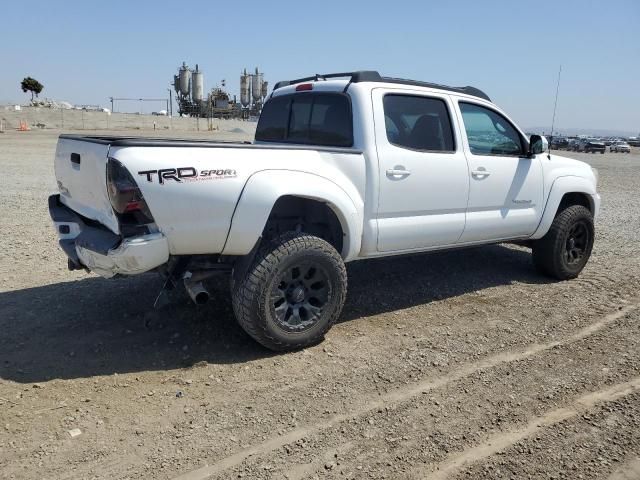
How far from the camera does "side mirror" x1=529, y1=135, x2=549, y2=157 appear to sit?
562 centimetres

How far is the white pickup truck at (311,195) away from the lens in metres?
3.50

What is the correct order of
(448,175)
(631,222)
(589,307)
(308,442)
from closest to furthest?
1. (308,442)
2. (448,175)
3. (589,307)
4. (631,222)

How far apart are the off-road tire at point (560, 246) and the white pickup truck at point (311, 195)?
22 mm

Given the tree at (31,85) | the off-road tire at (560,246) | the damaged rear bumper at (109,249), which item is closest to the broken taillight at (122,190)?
the damaged rear bumper at (109,249)

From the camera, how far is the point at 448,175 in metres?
4.89

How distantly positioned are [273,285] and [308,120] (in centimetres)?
187

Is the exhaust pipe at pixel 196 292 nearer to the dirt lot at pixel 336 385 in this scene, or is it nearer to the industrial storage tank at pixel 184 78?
the dirt lot at pixel 336 385

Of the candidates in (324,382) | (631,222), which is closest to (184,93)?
(631,222)

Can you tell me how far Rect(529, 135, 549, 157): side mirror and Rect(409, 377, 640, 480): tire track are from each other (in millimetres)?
2614

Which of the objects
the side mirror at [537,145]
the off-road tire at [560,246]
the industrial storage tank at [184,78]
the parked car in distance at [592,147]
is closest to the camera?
the side mirror at [537,145]

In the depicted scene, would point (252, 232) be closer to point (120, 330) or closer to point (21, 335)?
point (120, 330)

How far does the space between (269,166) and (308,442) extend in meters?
1.85

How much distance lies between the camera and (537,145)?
5641mm

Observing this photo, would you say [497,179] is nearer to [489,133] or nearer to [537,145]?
[489,133]
